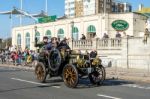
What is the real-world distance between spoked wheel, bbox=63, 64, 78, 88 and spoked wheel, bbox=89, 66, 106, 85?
127cm

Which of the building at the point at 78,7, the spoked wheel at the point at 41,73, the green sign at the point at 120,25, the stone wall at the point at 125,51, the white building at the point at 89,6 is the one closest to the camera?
the spoked wheel at the point at 41,73

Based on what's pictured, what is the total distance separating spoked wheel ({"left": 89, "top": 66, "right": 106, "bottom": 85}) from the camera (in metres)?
17.8

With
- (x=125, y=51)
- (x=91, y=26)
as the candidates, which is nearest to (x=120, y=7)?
(x=91, y=26)

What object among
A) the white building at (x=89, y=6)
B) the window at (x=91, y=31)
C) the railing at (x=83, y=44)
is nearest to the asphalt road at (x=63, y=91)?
the railing at (x=83, y=44)

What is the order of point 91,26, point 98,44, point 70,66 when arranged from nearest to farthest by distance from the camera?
point 70,66, point 98,44, point 91,26

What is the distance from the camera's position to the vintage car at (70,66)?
1694 centimetres

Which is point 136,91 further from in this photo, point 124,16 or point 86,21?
point 86,21

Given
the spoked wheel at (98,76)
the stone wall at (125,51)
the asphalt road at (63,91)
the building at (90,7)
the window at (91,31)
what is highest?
the building at (90,7)

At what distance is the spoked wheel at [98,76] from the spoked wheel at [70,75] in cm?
127

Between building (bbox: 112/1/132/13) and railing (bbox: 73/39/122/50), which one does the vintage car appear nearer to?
railing (bbox: 73/39/122/50)

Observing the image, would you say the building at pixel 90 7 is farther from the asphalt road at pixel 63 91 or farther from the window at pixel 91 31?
the asphalt road at pixel 63 91

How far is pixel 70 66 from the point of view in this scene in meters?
16.8

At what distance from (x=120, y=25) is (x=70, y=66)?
3067 cm

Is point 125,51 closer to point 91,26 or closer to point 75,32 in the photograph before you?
point 91,26
